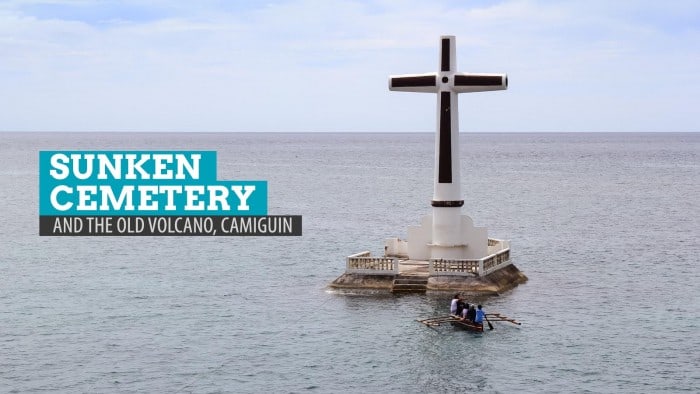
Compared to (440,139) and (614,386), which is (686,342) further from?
(440,139)

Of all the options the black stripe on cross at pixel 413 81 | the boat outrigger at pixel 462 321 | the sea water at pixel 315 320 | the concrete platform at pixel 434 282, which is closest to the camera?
the sea water at pixel 315 320

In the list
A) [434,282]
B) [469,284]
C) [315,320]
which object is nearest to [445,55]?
[434,282]

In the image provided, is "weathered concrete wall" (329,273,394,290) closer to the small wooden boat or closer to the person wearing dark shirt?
the small wooden boat

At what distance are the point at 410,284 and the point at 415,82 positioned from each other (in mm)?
11709

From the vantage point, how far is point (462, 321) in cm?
4816

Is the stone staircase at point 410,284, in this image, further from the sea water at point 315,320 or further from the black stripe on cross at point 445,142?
the black stripe on cross at point 445,142

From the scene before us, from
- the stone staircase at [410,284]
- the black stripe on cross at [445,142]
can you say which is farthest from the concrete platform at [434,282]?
the black stripe on cross at [445,142]

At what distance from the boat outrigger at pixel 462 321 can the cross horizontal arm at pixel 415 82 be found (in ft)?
46.9

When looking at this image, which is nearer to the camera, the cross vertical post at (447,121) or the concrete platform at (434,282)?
the concrete platform at (434,282)

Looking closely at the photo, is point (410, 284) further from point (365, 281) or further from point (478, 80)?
point (478, 80)

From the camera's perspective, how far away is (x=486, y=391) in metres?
39.0

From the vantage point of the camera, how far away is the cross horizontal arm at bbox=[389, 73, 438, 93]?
56281mm

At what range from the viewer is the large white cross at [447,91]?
55.4 m

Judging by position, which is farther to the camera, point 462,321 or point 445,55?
point 445,55
